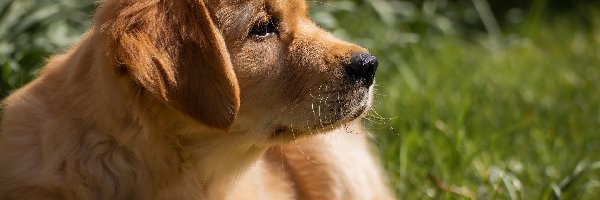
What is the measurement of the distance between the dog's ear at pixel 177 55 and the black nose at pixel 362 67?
43cm

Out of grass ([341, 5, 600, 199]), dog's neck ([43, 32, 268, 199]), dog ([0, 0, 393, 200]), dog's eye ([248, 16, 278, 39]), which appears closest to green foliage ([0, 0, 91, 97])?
dog ([0, 0, 393, 200])

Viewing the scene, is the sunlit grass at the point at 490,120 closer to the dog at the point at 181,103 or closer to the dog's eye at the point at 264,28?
the dog at the point at 181,103

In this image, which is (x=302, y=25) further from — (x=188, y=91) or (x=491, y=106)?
(x=491, y=106)

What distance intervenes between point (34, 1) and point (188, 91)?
2.01 metres

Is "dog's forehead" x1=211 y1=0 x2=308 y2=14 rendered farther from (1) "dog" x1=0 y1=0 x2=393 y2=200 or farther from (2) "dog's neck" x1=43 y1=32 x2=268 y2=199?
(2) "dog's neck" x1=43 y1=32 x2=268 y2=199

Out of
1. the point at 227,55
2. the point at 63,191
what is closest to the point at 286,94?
the point at 227,55

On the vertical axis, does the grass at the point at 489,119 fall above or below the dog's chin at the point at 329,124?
below

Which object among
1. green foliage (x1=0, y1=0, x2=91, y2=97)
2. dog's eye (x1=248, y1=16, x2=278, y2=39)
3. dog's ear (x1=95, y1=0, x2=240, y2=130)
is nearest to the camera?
dog's ear (x1=95, y1=0, x2=240, y2=130)

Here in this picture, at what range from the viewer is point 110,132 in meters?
3.00

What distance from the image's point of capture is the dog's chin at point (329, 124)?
3135mm

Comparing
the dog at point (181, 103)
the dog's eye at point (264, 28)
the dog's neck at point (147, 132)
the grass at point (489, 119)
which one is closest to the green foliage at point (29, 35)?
the dog at point (181, 103)

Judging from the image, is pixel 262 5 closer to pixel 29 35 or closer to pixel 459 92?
pixel 29 35

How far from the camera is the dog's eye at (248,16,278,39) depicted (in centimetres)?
308

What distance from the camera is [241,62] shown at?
3029 millimetres
